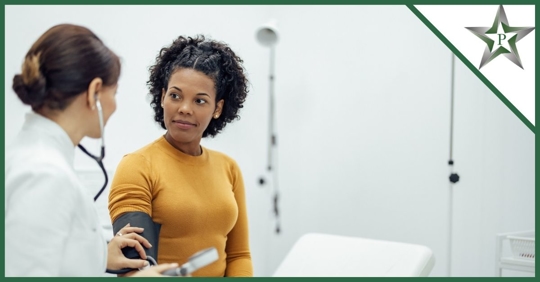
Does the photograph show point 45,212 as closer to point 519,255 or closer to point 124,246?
point 124,246

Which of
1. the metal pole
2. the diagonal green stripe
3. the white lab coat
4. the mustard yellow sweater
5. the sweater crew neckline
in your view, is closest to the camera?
the white lab coat

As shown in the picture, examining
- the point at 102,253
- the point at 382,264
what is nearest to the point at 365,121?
the point at 382,264

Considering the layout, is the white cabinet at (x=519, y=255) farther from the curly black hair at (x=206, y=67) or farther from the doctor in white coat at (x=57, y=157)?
the doctor in white coat at (x=57, y=157)

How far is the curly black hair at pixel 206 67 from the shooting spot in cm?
130

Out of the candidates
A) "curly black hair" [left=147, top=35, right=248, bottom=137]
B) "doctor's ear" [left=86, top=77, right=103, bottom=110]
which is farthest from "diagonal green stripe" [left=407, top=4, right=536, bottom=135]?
"doctor's ear" [left=86, top=77, right=103, bottom=110]

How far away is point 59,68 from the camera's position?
0.85 metres

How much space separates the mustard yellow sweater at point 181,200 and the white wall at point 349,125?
1.34 meters

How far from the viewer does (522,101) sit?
7.42 ft

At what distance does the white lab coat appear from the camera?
2.57 feet

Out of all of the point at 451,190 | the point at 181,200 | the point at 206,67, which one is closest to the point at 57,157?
the point at 181,200

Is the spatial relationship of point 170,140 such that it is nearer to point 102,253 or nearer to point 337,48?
point 102,253

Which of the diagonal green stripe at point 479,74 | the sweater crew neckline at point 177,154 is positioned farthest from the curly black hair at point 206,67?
the diagonal green stripe at point 479,74

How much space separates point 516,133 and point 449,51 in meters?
0.47

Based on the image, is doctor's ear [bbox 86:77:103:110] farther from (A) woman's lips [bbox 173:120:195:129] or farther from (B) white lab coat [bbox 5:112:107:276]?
(A) woman's lips [bbox 173:120:195:129]
